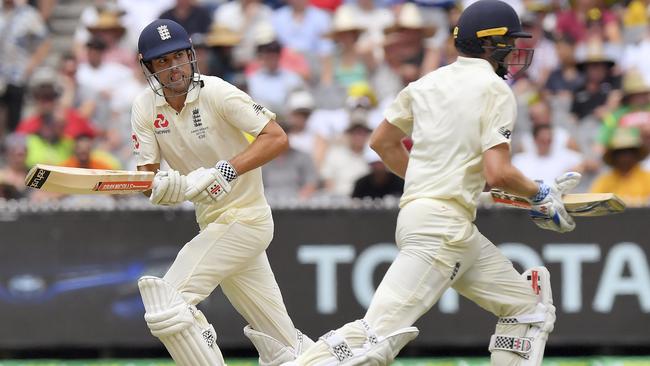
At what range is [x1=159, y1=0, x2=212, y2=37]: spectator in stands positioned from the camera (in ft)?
38.7

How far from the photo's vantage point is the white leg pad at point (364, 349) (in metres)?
5.91

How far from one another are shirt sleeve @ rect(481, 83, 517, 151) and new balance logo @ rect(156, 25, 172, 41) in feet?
5.17

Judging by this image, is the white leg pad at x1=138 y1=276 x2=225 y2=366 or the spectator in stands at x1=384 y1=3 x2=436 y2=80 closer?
the white leg pad at x1=138 y1=276 x2=225 y2=366

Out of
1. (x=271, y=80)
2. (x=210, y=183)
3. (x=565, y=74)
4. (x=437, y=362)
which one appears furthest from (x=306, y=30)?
(x=210, y=183)

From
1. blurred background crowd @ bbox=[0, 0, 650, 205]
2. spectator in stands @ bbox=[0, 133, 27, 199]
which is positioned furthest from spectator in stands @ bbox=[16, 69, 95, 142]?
spectator in stands @ bbox=[0, 133, 27, 199]

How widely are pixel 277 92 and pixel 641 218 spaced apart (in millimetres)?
3322

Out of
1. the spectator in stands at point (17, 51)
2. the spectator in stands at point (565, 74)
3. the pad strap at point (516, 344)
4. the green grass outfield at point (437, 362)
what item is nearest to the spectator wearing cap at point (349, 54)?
the spectator in stands at point (565, 74)

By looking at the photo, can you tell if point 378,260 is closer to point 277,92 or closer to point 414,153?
point 277,92

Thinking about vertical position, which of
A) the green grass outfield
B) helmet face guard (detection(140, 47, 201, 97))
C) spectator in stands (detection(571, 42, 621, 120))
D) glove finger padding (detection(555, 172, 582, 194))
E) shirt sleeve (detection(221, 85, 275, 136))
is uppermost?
helmet face guard (detection(140, 47, 201, 97))

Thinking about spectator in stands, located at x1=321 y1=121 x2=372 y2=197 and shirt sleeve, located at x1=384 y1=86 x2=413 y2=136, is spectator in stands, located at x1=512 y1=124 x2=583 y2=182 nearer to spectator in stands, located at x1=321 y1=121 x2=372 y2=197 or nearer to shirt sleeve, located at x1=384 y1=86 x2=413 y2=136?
spectator in stands, located at x1=321 y1=121 x2=372 y2=197

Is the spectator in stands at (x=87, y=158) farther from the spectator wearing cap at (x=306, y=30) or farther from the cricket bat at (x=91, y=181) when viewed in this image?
the cricket bat at (x=91, y=181)

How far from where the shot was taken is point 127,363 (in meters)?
9.20

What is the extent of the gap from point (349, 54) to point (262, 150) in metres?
5.07

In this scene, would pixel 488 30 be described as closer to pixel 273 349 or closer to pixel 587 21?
pixel 273 349
